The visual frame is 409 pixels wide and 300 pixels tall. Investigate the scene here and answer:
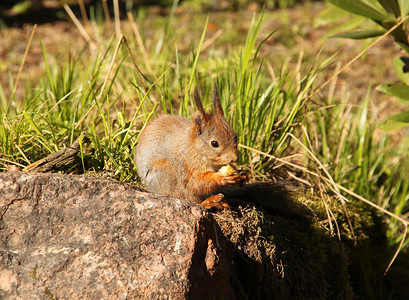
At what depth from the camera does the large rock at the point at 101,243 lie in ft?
5.82

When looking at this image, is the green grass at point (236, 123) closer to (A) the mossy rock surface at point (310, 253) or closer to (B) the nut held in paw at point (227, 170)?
(A) the mossy rock surface at point (310, 253)

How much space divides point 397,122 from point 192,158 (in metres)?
1.31

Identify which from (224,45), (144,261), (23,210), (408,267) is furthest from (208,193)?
(224,45)

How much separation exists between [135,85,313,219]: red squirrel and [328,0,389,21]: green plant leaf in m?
1.00

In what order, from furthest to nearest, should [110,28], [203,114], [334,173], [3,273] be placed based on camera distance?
[110,28], [334,173], [203,114], [3,273]

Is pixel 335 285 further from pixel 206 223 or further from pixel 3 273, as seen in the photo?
pixel 3 273

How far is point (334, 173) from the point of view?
130 inches

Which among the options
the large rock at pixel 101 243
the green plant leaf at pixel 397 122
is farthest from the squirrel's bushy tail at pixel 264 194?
the green plant leaf at pixel 397 122

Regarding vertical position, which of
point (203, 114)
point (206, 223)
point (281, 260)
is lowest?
point (281, 260)

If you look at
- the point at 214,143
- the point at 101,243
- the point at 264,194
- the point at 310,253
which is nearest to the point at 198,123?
the point at 214,143

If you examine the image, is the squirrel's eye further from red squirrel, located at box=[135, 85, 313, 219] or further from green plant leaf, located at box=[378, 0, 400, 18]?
green plant leaf, located at box=[378, 0, 400, 18]

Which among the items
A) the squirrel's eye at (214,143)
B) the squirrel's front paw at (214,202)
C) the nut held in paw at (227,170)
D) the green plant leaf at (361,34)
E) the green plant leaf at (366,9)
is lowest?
the squirrel's front paw at (214,202)

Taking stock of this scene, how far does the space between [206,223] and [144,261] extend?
303mm

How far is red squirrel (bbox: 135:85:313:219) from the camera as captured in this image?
2.34m
